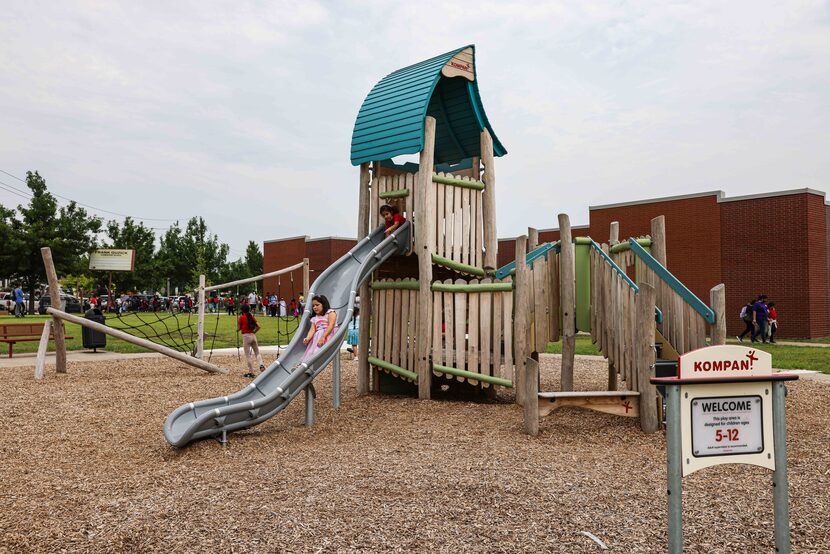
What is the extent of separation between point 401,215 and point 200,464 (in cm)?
495

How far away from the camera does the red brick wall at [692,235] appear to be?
26.5 meters

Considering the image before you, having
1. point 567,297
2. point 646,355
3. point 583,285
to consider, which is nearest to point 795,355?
point 583,285

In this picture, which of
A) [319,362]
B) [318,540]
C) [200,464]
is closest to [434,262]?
[319,362]

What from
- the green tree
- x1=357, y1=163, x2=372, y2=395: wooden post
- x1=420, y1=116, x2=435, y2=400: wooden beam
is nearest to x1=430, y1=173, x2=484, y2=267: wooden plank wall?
x1=420, y1=116, x2=435, y2=400: wooden beam

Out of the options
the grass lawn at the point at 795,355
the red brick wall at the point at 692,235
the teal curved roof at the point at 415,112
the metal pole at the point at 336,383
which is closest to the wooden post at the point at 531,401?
the metal pole at the point at 336,383

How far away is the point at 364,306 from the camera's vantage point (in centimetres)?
991

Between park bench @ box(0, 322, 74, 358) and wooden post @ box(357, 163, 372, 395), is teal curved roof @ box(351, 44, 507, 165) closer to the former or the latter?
wooden post @ box(357, 163, 372, 395)

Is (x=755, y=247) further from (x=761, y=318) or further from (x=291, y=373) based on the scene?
(x=291, y=373)

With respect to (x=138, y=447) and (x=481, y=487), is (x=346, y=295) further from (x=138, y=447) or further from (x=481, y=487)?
(x=481, y=487)

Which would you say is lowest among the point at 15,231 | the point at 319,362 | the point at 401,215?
the point at 319,362

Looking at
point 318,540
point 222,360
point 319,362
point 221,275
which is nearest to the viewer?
point 318,540

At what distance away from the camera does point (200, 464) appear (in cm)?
580

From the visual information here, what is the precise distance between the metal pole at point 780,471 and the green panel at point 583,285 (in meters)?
5.03

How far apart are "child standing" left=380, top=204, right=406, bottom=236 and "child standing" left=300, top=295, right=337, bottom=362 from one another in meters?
1.65
